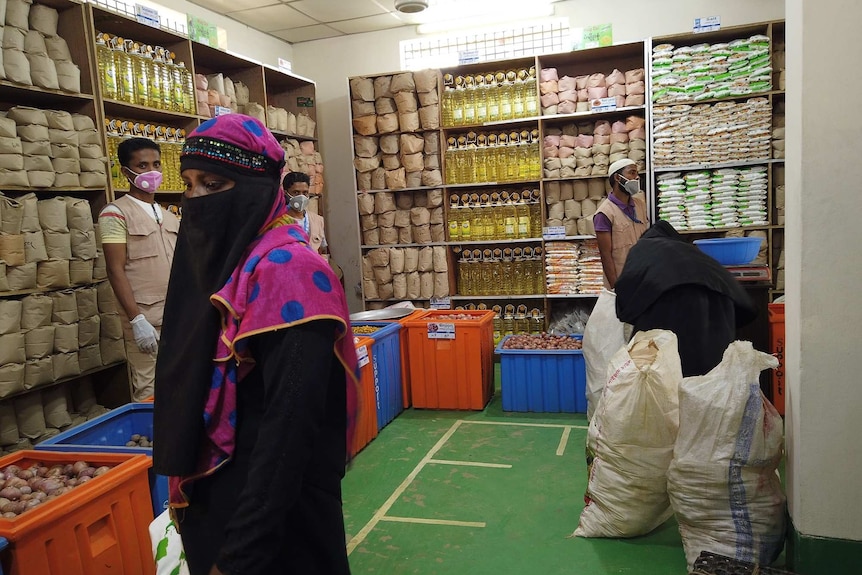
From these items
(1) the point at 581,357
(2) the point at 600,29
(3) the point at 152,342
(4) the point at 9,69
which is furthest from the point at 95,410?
(2) the point at 600,29

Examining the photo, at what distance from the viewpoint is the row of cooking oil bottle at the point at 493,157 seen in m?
5.54

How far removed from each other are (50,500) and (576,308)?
4.72 meters

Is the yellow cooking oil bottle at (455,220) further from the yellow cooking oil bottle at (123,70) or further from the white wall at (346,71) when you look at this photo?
the yellow cooking oil bottle at (123,70)

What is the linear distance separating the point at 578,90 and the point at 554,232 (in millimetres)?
1257

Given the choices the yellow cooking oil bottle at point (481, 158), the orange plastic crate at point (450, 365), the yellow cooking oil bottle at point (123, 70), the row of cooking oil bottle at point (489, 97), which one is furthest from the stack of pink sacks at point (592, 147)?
the yellow cooking oil bottle at point (123, 70)

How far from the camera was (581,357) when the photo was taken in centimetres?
406

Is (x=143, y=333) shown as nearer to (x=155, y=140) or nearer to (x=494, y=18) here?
(x=155, y=140)

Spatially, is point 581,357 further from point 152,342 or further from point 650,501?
point 152,342

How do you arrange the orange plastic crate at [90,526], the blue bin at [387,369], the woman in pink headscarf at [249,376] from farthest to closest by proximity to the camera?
the blue bin at [387,369], the orange plastic crate at [90,526], the woman in pink headscarf at [249,376]

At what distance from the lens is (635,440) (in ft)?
7.67

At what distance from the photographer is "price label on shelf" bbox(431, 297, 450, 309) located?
19.3ft

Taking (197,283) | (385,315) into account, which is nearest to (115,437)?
(197,283)

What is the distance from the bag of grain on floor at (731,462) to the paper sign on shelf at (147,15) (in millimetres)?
3963

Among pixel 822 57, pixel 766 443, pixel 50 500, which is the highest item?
pixel 822 57
